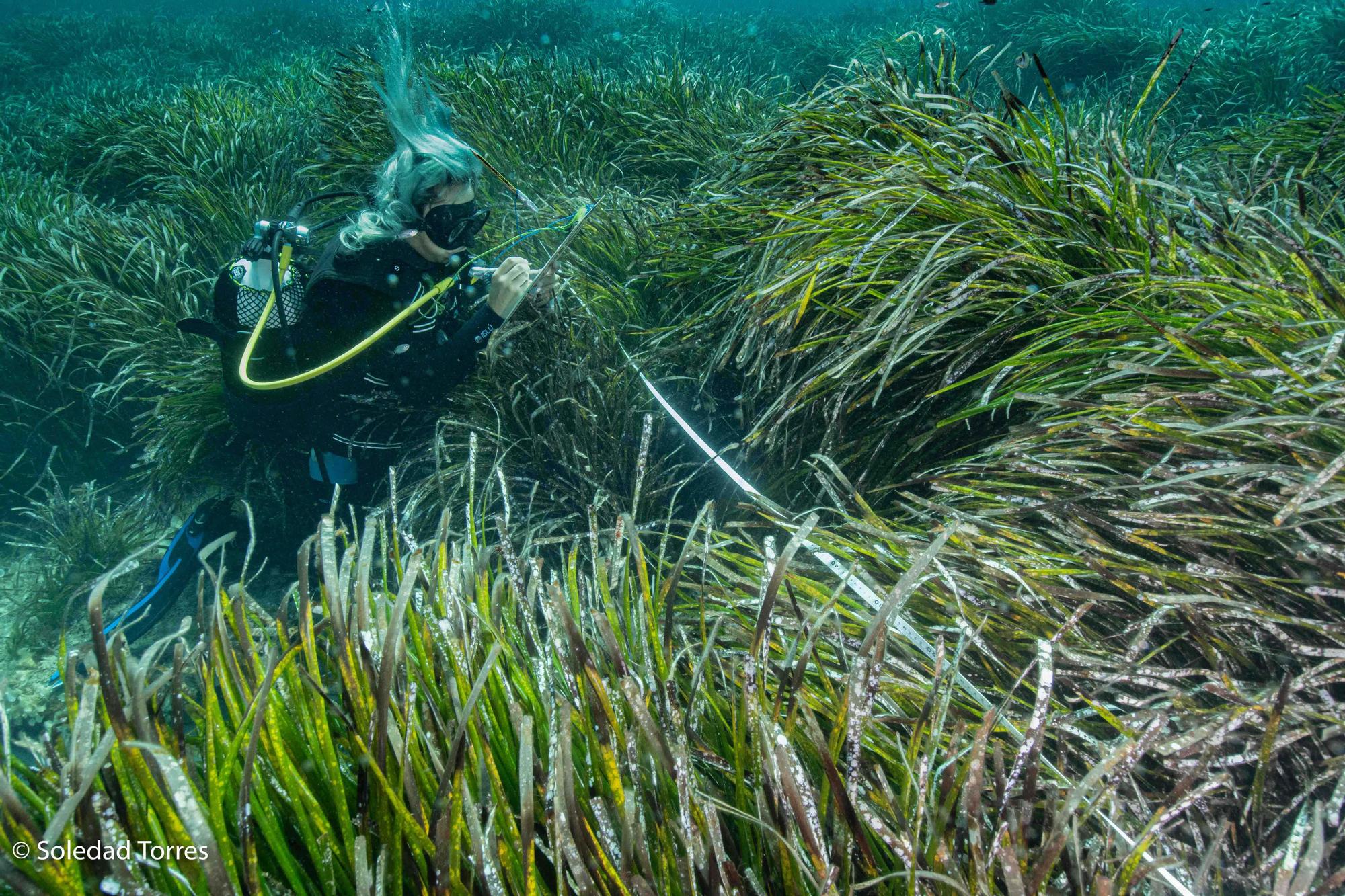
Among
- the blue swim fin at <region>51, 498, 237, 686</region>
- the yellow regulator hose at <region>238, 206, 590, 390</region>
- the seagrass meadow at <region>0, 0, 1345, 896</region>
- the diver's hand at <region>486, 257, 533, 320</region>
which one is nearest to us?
the seagrass meadow at <region>0, 0, 1345, 896</region>

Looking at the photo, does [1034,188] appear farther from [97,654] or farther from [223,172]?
[223,172]

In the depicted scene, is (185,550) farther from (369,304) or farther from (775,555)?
(775,555)

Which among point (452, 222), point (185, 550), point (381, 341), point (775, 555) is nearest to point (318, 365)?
point (381, 341)

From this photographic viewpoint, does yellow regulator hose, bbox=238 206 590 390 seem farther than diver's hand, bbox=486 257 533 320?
No

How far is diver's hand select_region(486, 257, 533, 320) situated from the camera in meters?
2.70

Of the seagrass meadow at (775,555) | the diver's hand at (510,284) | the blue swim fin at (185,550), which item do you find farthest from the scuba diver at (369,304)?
the seagrass meadow at (775,555)

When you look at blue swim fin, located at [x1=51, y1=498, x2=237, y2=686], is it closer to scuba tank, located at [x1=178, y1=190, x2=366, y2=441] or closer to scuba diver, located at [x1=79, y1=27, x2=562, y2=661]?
scuba diver, located at [x1=79, y1=27, x2=562, y2=661]

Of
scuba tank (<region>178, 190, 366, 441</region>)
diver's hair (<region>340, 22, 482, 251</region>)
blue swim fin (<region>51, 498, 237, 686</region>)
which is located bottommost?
blue swim fin (<region>51, 498, 237, 686</region>)

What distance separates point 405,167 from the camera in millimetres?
2809

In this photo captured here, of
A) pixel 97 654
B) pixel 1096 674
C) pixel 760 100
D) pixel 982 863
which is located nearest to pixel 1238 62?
pixel 760 100

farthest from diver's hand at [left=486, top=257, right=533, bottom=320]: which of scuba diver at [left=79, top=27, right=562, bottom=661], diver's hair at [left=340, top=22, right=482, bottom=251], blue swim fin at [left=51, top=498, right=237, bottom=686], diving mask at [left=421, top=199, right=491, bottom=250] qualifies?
blue swim fin at [left=51, top=498, right=237, bottom=686]

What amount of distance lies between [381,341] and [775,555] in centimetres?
223

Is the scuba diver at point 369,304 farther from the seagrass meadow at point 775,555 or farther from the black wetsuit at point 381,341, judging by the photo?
the seagrass meadow at point 775,555

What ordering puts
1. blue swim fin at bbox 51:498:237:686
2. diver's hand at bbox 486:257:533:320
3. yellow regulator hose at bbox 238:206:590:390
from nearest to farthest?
yellow regulator hose at bbox 238:206:590:390 < diver's hand at bbox 486:257:533:320 < blue swim fin at bbox 51:498:237:686
